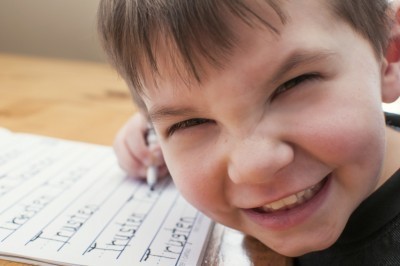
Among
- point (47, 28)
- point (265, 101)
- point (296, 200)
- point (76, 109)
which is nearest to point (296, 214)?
point (296, 200)

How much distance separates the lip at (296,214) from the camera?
1.44ft

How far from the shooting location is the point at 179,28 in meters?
0.39

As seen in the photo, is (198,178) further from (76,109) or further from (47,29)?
(47,29)

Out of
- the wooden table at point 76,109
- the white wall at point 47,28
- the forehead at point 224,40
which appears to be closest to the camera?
the forehead at point 224,40

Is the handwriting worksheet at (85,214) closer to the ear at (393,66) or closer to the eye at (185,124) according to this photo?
the eye at (185,124)

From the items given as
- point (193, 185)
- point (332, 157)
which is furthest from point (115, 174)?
point (332, 157)

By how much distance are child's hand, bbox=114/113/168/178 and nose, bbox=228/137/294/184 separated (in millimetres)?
298

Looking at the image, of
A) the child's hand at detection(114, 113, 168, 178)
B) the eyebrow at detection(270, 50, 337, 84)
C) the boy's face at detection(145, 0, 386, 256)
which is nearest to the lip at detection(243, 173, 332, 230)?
the boy's face at detection(145, 0, 386, 256)

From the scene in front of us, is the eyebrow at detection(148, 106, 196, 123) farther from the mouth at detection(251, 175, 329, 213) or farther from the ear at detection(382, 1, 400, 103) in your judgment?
the ear at detection(382, 1, 400, 103)

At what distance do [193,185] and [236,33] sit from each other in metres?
0.16

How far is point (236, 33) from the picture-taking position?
0.38 metres

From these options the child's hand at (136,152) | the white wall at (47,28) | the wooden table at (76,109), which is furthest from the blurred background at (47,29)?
the child's hand at (136,152)

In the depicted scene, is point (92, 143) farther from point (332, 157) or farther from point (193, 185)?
point (332, 157)

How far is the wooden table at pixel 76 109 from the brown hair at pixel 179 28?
0.54 feet
